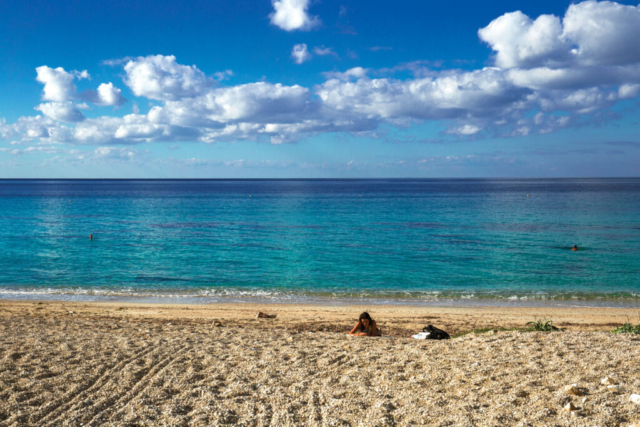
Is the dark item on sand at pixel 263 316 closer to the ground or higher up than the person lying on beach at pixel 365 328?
closer to the ground

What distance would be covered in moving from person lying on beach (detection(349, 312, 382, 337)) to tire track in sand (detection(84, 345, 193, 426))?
4804mm

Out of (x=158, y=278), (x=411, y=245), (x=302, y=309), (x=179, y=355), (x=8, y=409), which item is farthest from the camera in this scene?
(x=411, y=245)

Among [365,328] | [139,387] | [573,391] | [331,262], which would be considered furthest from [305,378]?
[331,262]

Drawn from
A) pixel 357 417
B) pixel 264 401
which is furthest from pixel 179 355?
pixel 357 417

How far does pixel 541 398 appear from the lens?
22.9ft

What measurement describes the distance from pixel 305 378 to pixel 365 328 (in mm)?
4890

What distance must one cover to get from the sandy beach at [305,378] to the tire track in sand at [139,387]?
0.10 ft

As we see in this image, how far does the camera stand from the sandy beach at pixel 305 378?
6.91 meters

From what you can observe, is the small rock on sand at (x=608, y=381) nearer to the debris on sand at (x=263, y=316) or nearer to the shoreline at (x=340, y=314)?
the shoreline at (x=340, y=314)

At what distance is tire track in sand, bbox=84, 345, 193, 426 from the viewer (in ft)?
23.6

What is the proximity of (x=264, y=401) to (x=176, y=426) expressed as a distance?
4.93ft

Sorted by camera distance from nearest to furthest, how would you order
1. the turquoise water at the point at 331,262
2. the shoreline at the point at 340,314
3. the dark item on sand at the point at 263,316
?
the shoreline at the point at 340,314 < the dark item on sand at the point at 263,316 < the turquoise water at the point at 331,262

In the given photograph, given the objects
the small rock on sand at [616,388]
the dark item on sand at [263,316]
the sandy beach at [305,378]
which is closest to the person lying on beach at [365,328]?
the sandy beach at [305,378]

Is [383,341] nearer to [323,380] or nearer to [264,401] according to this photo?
[323,380]
